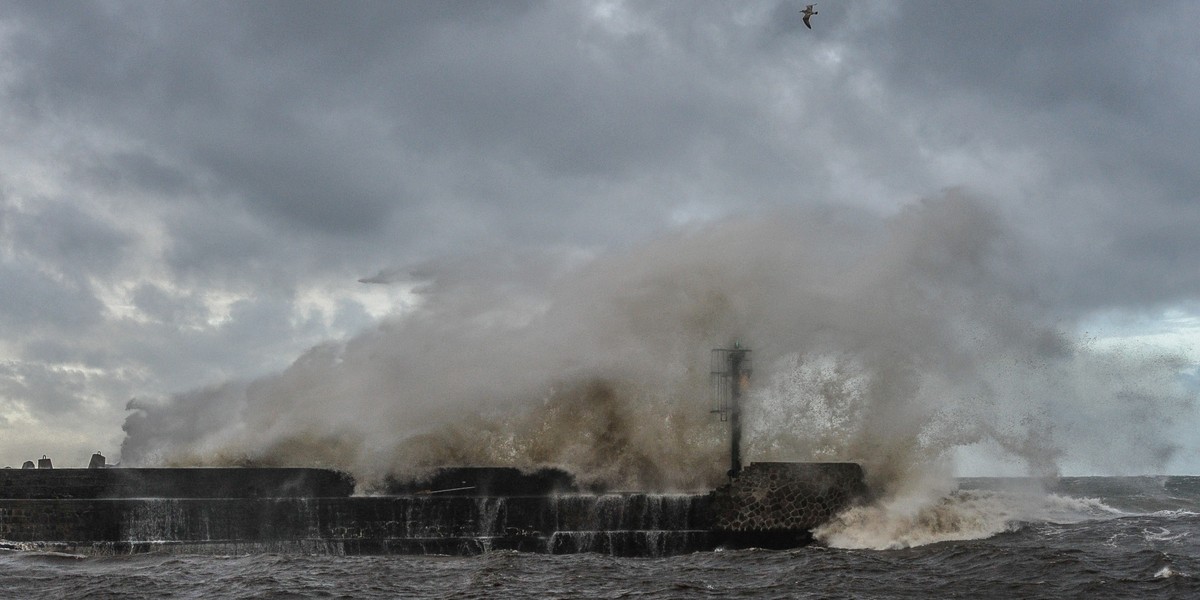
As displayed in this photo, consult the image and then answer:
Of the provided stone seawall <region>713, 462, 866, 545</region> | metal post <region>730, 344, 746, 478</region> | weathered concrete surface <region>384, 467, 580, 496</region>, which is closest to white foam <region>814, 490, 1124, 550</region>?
stone seawall <region>713, 462, 866, 545</region>

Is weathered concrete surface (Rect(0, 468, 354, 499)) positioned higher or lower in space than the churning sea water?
higher

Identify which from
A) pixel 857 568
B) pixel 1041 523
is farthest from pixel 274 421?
pixel 1041 523

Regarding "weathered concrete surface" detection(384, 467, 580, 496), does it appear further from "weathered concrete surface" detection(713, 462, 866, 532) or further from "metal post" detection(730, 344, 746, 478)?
"metal post" detection(730, 344, 746, 478)

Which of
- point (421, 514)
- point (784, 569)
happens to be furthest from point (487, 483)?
point (784, 569)

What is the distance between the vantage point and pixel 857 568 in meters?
15.3

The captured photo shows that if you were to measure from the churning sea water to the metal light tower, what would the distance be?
2.41m

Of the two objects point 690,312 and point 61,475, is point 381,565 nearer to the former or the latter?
point 61,475

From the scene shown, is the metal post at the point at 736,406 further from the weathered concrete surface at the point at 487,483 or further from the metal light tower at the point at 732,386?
the weathered concrete surface at the point at 487,483

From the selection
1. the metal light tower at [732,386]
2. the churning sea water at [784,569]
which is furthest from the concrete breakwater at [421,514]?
the metal light tower at [732,386]

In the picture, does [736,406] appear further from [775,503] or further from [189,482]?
[189,482]

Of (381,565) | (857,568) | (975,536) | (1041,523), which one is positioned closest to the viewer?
(857,568)

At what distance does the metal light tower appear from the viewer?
19453 millimetres

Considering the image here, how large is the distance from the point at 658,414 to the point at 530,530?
390 cm

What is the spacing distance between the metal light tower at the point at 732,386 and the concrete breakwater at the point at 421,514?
52.2 inches
